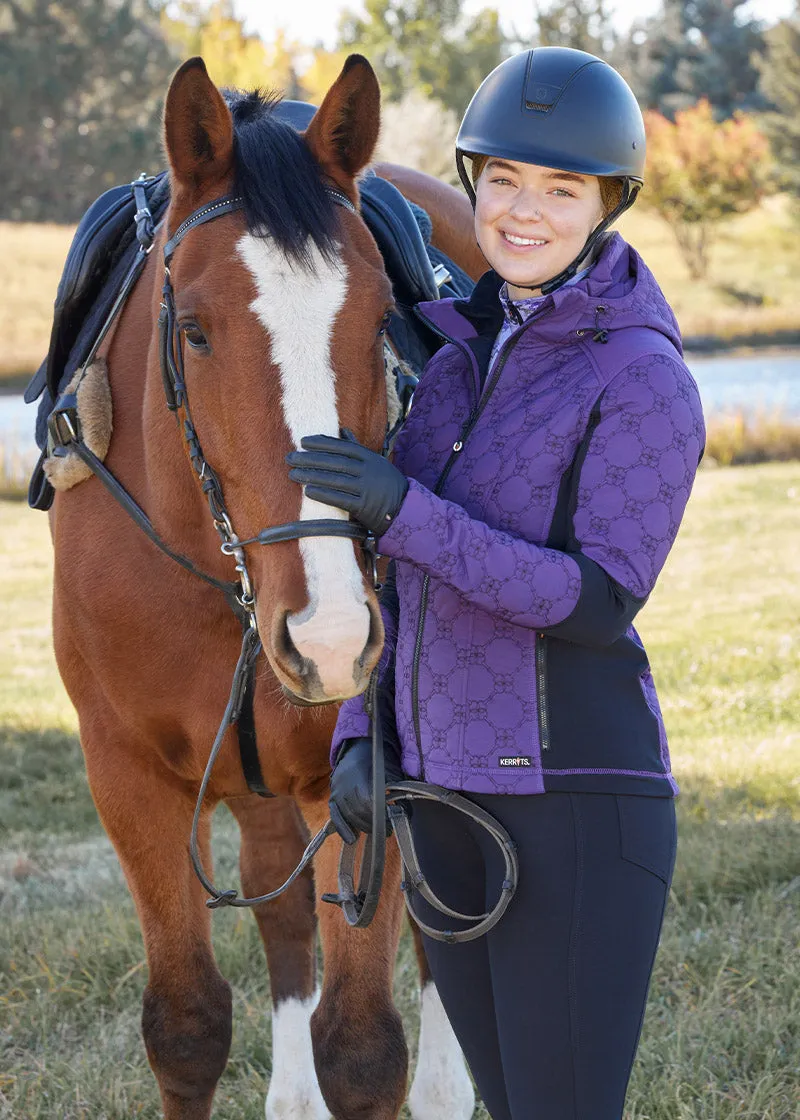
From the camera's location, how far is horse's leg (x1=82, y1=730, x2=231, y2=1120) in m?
2.61

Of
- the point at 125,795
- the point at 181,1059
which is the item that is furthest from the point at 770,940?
the point at 125,795

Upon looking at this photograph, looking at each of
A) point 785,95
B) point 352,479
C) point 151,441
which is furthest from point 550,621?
point 785,95

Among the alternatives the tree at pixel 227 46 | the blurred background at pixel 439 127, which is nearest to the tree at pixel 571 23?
the blurred background at pixel 439 127

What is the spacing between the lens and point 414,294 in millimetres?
3000

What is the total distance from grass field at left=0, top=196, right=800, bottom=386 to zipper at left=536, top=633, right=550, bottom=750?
19.5 meters

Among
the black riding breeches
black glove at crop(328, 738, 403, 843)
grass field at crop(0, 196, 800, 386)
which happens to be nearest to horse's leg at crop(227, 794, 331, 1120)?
black glove at crop(328, 738, 403, 843)

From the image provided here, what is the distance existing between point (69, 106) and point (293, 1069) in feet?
87.8

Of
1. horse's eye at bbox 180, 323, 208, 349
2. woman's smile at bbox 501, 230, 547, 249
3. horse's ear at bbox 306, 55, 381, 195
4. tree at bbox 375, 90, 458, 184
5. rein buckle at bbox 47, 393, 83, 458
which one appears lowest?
rein buckle at bbox 47, 393, 83, 458

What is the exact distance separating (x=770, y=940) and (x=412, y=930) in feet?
3.33

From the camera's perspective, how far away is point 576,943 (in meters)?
1.77

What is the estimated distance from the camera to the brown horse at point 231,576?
1881mm

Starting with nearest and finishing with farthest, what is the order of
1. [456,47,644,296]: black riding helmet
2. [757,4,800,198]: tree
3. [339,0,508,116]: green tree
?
1. [456,47,644,296]: black riding helmet
2. [757,4,800,198]: tree
3. [339,0,508,116]: green tree

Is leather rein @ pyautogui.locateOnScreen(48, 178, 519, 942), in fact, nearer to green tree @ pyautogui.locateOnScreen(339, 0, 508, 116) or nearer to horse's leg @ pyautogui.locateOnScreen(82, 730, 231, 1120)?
horse's leg @ pyautogui.locateOnScreen(82, 730, 231, 1120)

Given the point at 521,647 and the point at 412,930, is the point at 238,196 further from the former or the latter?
the point at 412,930
